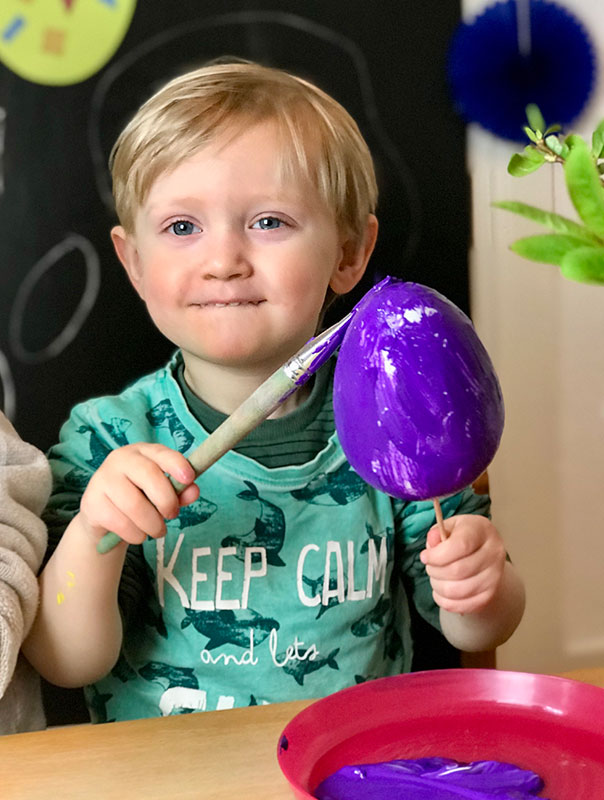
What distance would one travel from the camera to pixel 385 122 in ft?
4.23

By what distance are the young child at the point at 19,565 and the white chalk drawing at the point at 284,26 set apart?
416mm

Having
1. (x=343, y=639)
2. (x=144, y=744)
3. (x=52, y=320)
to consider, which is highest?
(x=52, y=320)

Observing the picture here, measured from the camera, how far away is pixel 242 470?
96 cm

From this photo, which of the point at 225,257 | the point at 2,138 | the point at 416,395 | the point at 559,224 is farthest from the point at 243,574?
the point at 2,138

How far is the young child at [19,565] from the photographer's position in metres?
0.76

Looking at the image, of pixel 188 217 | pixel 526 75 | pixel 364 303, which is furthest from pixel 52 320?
pixel 526 75

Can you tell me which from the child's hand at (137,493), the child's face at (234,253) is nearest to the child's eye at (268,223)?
the child's face at (234,253)

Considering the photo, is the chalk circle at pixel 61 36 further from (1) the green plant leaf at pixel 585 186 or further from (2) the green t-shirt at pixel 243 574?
(1) the green plant leaf at pixel 585 186

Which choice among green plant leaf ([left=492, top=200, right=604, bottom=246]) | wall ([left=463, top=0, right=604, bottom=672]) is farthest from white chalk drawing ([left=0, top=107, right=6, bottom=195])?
green plant leaf ([left=492, top=200, right=604, bottom=246])

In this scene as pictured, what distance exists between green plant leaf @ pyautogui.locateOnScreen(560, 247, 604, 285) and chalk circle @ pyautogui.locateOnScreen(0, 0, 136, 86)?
2.87 ft

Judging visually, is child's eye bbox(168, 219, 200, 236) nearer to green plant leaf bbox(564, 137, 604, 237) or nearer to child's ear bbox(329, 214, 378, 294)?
child's ear bbox(329, 214, 378, 294)

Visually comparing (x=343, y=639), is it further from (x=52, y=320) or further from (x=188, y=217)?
(x=52, y=320)

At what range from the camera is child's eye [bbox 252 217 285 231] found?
0.94m

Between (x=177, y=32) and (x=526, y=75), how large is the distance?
545 mm
